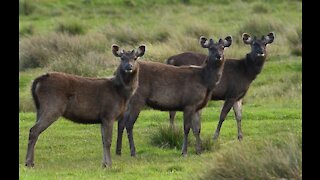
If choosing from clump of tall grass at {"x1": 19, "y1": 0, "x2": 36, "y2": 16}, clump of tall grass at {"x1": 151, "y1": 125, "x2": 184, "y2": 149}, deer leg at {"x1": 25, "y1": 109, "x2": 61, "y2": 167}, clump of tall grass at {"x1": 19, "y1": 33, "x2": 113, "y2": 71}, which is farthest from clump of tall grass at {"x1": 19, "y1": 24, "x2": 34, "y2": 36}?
deer leg at {"x1": 25, "y1": 109, "x2": 61, "y2": 167}

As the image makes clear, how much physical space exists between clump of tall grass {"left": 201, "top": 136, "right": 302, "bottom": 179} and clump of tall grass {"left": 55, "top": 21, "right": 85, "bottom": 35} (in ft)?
86.0

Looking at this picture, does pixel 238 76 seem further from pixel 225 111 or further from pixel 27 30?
pixel 27 30

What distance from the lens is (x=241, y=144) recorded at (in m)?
12.5

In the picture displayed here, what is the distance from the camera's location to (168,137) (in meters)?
17.4

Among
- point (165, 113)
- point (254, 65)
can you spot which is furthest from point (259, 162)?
point (165, 113)

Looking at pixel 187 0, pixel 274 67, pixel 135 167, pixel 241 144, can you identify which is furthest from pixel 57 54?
pixel 187 0

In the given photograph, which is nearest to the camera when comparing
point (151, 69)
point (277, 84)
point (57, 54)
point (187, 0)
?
point (151, 69)

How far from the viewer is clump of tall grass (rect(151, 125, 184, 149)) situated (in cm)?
1733

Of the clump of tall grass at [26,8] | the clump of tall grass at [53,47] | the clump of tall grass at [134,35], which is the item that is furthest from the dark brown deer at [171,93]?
the clump of tall grass at [26,8]

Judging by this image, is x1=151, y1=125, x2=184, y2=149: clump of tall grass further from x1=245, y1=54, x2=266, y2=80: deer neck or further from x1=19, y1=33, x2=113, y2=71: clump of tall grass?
x1=19, y1=33, x2=113, y2=71: clump of tall grass

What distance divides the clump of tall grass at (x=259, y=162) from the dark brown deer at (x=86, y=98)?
340 cm

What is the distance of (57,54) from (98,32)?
5.41 metres
